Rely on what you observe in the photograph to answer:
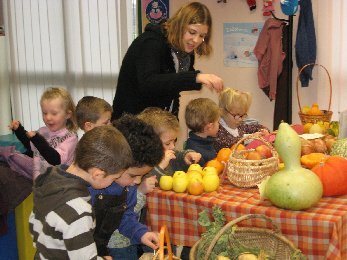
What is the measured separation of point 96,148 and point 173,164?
984 mm

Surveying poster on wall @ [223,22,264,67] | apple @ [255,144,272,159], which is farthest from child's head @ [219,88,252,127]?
poster on wall @ [223,22,264,67]

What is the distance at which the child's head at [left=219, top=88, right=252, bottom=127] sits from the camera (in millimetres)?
3066

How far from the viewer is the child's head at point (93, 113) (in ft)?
9.57

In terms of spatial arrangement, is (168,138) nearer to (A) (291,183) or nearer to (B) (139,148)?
(B) (139,148)

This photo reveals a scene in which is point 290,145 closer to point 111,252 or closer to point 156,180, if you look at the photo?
point 156,180

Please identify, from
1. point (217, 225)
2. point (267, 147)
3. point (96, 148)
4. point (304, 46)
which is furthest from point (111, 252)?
point (304, 46)

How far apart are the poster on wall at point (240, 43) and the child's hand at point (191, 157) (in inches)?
103

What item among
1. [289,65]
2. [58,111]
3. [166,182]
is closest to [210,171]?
[166,182]

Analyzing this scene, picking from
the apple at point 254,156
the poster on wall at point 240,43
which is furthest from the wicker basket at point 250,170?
the poster on wall at point 240,43

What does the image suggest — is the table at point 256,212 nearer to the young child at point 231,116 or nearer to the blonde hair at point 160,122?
the blonde hair at point 160,122

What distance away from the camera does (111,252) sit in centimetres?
213

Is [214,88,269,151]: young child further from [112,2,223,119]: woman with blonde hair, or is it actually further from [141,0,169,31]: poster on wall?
[141,0,169,31]: poster on wall

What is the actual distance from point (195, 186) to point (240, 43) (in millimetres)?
3195

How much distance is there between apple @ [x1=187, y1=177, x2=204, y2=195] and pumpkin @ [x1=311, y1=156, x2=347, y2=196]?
17.9 inches
